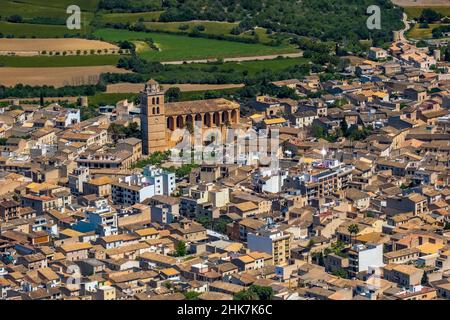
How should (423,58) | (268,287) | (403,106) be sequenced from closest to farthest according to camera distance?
(268,287) → (403,106) → (423,58)

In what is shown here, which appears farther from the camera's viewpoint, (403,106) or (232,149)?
(403,106)

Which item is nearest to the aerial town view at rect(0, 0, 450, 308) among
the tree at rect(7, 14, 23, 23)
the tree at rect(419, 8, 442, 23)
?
the tree at rect(419, 8, 442, 23)

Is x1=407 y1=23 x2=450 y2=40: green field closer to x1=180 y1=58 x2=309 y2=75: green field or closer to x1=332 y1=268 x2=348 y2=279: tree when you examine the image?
x1=180 y1=58 x2=309 y2=75: green field

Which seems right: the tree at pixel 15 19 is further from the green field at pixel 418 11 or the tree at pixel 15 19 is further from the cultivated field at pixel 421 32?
the green field at pixel 418 11

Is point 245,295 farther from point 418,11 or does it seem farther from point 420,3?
point 420,3

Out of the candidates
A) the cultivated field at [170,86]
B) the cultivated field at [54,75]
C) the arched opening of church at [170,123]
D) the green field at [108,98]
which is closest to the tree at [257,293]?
the arched opening of church at [170,123]

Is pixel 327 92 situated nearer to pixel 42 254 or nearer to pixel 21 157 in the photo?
pixel 21 157

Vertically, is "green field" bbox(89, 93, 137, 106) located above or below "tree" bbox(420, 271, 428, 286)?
below

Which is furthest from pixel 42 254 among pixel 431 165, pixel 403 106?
pixel 403 106
